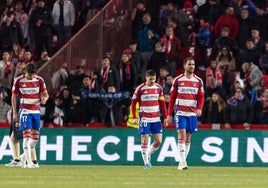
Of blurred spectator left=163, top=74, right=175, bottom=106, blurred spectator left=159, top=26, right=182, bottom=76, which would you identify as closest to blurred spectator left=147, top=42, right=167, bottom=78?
blurred spectator left=159, top=26, right=182, bottom=76

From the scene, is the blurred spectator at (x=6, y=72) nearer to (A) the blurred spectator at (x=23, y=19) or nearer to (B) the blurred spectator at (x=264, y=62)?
(A) the blurred spectator at (x=23, y=19)

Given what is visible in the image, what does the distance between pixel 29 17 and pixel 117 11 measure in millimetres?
2915

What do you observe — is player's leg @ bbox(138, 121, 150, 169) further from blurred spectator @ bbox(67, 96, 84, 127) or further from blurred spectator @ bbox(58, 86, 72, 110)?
blurred spectator @ bbox(58, 86, 72, 110)

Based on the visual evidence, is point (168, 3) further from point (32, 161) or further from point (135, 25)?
point (32, 161)

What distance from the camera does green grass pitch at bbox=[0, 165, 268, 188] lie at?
19750 mm

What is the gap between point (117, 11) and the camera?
3434cm

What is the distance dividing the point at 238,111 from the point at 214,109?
67 cm

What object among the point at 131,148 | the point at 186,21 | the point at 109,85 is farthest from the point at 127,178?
the point at 186,21

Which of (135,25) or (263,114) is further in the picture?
(135,25)

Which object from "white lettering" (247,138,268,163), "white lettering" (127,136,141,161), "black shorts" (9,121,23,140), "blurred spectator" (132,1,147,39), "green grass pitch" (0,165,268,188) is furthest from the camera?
"blurred spectator" (132,1,147,39)

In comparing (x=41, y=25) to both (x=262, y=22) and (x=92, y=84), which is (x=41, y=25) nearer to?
(x=92, y=84)

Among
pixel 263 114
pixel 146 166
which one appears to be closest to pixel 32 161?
pixel 146 166

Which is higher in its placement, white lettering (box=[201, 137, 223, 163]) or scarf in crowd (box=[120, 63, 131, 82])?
scarf in crowd (box=[120, 63, 131, 82])

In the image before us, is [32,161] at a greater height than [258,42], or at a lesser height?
lesser
